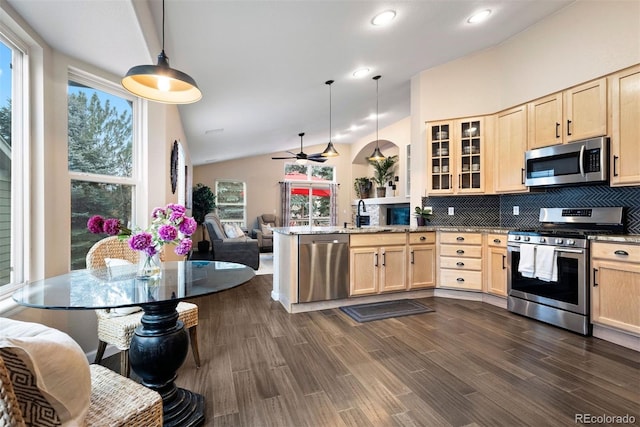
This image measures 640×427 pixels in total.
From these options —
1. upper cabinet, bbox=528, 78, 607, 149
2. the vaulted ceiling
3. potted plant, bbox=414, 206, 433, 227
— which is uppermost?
the vaulted ceiling

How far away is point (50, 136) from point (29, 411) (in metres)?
1.91

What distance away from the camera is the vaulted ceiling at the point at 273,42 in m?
1.80

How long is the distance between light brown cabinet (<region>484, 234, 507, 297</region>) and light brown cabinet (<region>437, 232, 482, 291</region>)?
0.09 meters

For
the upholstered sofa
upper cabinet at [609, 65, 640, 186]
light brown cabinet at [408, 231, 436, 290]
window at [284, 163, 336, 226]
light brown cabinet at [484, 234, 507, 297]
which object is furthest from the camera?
window at [284, 163, 336, 226]

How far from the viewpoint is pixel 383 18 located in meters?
2.70

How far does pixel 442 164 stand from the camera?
4070 mm

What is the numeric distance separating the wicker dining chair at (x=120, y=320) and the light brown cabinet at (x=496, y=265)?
3.27 m

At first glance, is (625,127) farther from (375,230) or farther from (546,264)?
(375,230)

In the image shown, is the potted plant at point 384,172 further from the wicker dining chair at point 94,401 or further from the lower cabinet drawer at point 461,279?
the wicker dining chair at point 94,401

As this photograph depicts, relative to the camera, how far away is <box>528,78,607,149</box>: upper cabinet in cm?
276

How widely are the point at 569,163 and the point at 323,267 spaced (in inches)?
109

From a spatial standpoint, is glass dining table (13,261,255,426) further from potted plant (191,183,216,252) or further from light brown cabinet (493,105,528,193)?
potted plant (191,183,216,252)

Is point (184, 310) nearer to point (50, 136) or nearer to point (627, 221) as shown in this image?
point (50, 136)

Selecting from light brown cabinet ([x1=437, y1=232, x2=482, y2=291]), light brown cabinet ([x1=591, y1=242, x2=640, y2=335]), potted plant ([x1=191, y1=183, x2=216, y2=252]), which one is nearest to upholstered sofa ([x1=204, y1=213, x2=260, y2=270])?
potted plant ([x1=191, y1=183, x2=216, y2=252])
